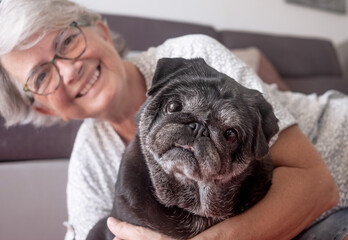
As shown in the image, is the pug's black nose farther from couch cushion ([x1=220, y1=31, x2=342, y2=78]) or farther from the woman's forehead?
couch cushion ([x1=220, y1=31, x2=342, y2=78])

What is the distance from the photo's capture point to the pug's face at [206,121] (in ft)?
2.24

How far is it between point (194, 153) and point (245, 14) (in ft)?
8.83

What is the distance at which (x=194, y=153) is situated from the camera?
70 centimetres

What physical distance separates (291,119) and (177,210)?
1.27ft

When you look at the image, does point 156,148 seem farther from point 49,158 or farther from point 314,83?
point 314,83

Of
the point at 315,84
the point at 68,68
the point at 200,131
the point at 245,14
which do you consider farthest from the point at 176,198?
the point at 245,14

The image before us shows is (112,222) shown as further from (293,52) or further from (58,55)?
(293,52)

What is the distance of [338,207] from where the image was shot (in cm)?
108

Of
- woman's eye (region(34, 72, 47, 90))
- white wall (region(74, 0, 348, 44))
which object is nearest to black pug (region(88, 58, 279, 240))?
woman's eye (region(34, 72, 47, 90))

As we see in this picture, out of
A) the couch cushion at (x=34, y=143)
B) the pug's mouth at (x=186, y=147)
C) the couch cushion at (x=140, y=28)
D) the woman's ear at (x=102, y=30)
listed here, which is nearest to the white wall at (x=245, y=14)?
the couch cushion at (x=140, y=28)

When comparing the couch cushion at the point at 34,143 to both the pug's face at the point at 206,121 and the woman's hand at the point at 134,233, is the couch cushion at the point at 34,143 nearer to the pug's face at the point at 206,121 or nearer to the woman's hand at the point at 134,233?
the woman's hand at the point at 134,233

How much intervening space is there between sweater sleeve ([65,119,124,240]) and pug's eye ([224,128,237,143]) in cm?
52

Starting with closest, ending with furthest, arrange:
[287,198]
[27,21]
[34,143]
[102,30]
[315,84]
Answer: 1. [287,198]
2. [27,21]
3. [102,30]
4. [34,143]
5. [315,84]

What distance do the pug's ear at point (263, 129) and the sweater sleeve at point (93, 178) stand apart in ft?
1.84
